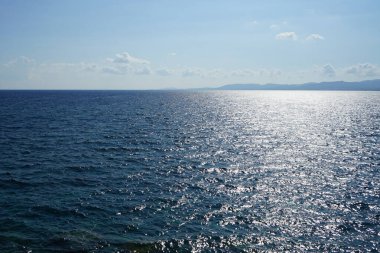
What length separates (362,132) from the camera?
89.3 m

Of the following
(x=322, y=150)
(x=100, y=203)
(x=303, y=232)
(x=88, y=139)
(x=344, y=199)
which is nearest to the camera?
(x=303, y=232)

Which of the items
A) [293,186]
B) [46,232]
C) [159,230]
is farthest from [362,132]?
[46,232]

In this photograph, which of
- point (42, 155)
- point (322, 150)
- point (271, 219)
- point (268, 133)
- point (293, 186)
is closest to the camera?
point (271, 219)

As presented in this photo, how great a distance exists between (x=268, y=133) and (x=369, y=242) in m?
60.8

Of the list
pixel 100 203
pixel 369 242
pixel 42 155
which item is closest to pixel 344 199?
pixel 369 242

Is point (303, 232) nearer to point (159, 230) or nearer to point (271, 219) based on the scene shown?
point (271, 219)

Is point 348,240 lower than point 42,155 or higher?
lower

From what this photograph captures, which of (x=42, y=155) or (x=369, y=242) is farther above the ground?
(x=42, y=155)

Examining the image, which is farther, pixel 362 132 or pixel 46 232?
pixel 362 132

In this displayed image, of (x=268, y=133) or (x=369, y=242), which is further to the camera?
(x=268, y=133)

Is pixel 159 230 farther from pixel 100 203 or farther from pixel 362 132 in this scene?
pixel 362 132

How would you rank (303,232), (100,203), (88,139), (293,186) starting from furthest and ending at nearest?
(88,139) → (293,186) → (100,203) → (303,232)

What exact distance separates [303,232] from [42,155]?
43.8m

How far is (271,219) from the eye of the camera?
31.7m
